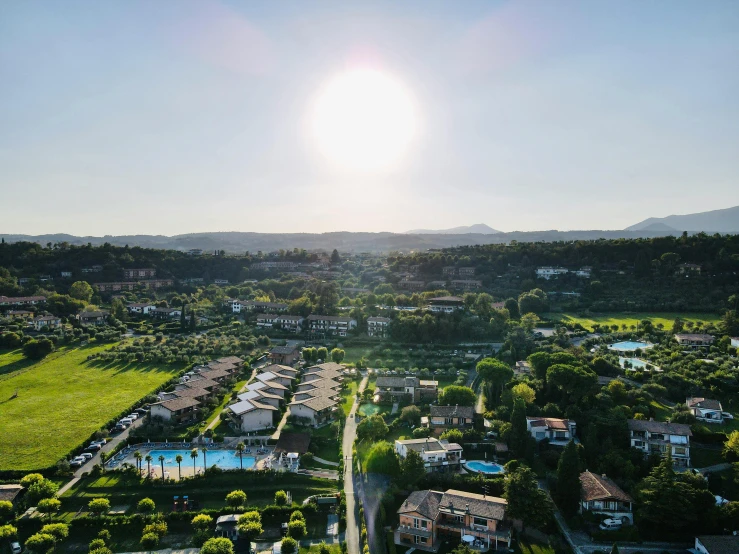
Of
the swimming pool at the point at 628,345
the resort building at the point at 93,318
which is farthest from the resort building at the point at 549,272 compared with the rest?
the resort building at the point at 93,318

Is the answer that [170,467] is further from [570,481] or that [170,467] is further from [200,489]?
[570,481]

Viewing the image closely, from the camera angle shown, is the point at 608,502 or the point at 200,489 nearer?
the point at 608,502

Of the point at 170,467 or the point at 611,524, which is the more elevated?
the point at 170,467

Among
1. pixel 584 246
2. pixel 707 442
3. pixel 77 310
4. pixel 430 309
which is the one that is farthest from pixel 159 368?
pixel 584 246

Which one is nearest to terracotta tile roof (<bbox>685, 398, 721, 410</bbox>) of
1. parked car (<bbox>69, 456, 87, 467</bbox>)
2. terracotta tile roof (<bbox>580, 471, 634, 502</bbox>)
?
terracotta tile roof (<bbox>580, 471, 634, 502</bbox>)

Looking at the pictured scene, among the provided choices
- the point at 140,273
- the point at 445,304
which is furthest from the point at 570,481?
the point at 140,273

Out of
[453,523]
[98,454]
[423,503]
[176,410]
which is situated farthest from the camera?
[176,410]
